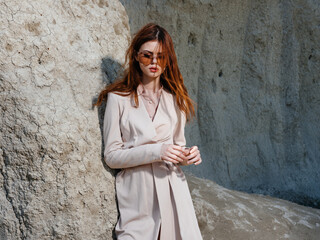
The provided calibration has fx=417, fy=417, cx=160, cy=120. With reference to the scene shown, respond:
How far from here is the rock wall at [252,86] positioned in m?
4.42

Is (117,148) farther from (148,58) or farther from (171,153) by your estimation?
(148,58)

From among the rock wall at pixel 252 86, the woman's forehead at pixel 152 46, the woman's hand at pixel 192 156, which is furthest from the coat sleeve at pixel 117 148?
the rock wall at pixel 252 86

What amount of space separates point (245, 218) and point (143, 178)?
1.11 m

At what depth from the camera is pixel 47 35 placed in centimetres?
182

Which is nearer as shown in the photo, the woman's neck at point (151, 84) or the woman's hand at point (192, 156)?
the woman's hand at point (192, 156)

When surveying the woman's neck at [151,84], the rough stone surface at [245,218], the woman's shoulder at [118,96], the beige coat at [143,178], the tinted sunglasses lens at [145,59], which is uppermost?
the tinted sunglasses lens at [145,59]

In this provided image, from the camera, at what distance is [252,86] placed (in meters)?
5.30

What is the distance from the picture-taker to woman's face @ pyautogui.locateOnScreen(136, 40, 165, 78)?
1.88 meters

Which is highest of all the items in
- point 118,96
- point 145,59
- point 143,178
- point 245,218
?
point 145,59

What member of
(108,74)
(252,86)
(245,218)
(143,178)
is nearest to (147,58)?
(108,74)

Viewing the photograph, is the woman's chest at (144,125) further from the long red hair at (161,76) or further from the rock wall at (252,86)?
the rock wall at (252,86)

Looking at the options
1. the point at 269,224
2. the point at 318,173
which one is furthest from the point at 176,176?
the point at 318,173

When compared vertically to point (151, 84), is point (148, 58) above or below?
above

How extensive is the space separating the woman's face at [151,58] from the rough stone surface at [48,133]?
24 centimetres
